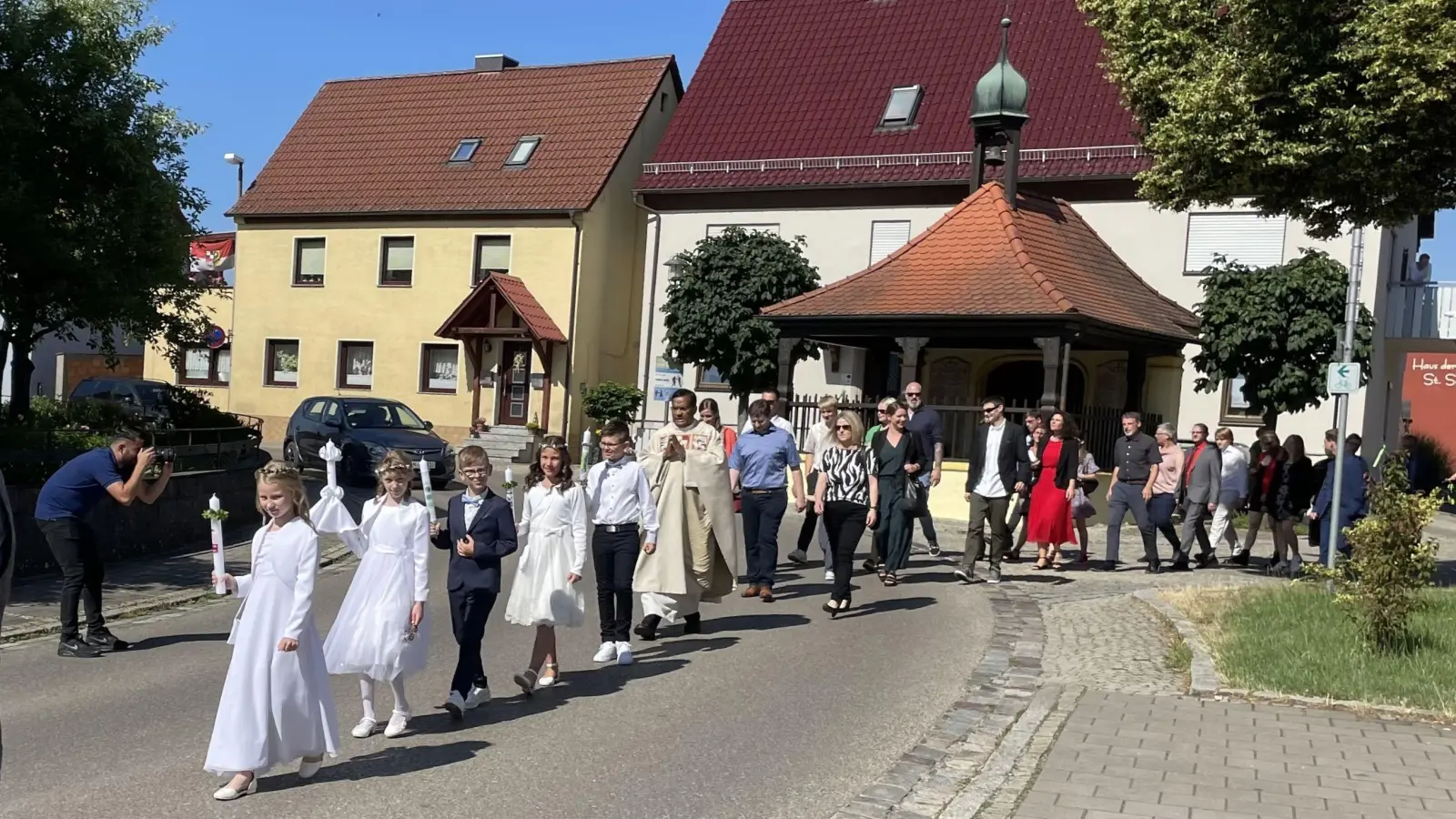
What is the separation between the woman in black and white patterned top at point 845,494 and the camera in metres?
11.5

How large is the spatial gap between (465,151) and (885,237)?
12444 mm

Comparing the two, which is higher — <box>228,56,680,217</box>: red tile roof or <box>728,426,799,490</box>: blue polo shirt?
<box>228,56,680,217</box>: red tile roof

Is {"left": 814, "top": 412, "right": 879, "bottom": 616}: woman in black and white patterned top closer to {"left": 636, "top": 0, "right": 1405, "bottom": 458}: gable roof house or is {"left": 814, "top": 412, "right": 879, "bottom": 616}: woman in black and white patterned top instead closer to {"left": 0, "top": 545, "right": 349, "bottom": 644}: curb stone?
{"left": 0, "top": 545, "right": 349, "bottom": 644}: curb stone

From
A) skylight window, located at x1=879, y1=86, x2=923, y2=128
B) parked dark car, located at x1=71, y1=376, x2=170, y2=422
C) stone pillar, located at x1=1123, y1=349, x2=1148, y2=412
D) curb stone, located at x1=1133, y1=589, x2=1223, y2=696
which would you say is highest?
skylight window, located at x1=879, y1=86, x2=923, y2=128

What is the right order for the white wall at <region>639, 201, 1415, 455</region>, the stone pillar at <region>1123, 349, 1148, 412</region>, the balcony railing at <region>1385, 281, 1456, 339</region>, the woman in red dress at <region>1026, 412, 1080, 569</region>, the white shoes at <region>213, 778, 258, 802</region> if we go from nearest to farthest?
the white shoes at <region>213, 778, 258, 802</region>, the woman in red dress at <region>1026, 412, 1080, 569</region>, the stone pillar at <region>1123, 349, 1148, 412</region>, the white wall at <region>639, 201, 1415, 455</region>, the balcony railing at <region>1385, 281, 1456, 339</region>

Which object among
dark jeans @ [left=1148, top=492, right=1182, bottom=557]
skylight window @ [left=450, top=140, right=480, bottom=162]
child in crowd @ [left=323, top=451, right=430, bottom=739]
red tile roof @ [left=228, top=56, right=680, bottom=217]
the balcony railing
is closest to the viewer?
child in crowd @ [left=323, top=451, right=430, bottom=739]

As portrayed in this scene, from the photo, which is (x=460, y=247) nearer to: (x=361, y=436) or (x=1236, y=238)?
(x=361, y=436)

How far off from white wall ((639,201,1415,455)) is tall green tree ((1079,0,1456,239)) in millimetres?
11571

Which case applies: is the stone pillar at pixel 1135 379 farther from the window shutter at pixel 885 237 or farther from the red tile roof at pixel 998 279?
the window shutter at pixel 885 237

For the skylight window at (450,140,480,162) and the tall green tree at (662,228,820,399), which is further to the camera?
the skylight window at (450,140,480,162)

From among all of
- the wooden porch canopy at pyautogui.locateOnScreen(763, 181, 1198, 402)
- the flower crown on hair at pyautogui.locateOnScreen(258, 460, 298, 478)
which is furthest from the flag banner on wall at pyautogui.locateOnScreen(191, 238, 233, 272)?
the flower crown on hair at pyautogui.locateOnScreen(258, 460, 298, 478)

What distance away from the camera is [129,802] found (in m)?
5.95

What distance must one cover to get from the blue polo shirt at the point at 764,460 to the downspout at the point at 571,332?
22638 millimetres

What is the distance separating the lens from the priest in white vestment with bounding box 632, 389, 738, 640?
10.5 m
